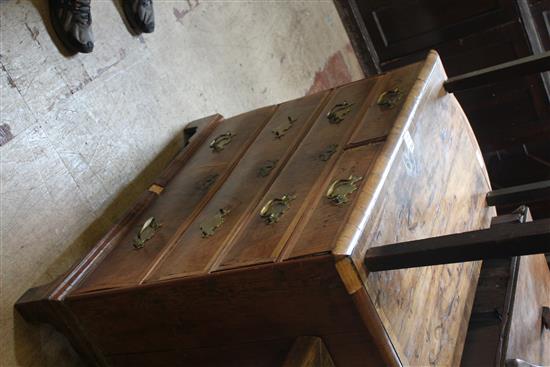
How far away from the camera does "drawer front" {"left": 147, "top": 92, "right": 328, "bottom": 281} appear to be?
1.84 metres

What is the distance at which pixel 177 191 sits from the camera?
2346 mm

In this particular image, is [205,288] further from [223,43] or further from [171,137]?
[223,43]

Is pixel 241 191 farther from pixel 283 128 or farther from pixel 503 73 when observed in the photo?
pixel 503 73

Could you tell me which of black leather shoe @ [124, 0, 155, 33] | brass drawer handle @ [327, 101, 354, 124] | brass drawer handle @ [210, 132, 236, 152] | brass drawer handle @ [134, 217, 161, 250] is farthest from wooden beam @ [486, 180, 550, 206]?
black leather shoe @ [124, 0, 155, 33]

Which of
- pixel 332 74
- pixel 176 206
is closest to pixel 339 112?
pixel 176 206

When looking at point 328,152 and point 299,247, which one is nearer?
point 299,247

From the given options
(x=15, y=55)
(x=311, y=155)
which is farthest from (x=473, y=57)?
(x=15, y=55)

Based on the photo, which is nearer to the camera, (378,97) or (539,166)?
(378,97)

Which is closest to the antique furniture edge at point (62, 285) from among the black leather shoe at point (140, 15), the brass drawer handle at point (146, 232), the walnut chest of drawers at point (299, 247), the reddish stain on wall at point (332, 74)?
the walnut chest of drawers at point (299, 247)

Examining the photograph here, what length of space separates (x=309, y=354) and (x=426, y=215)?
634 mm

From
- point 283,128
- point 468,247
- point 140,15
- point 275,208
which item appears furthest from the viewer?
point 140,15

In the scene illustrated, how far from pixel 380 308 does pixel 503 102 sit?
310cm

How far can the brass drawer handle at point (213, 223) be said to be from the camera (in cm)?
192

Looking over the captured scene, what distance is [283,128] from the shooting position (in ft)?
7.72
